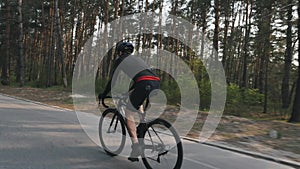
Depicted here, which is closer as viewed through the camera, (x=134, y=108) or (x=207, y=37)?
(x=134, y=108)

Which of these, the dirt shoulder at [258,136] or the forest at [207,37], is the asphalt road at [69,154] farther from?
the forest at [207,37]

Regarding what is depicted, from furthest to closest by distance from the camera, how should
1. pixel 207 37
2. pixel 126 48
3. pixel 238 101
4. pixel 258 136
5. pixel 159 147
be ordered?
1. pixel 207 37
2. pixel 238 101
3. pixel 258 136
4. pixel 126 48
5. pixel 159 147

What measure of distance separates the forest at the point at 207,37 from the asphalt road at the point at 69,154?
9270mm

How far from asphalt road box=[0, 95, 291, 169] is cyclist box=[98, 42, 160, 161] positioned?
59 cm

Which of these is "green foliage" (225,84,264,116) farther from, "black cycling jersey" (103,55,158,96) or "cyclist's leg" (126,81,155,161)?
"black cycling jersey" (103,55,158,96)

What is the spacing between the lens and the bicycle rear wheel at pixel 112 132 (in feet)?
18.7

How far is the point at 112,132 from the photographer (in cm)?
597

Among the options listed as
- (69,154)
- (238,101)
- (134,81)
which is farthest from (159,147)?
(238,101)

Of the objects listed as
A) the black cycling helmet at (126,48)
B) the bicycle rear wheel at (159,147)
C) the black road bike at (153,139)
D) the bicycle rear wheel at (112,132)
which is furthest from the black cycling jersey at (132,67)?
the bicycle rear wheel at (112,132)

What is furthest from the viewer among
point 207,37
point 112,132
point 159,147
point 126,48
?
point 207,37

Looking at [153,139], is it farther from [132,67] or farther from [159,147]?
[132,67]

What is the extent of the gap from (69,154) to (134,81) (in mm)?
1967

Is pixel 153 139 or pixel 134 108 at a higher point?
pixel 134 108

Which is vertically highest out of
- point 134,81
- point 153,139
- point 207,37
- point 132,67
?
point 207,37
